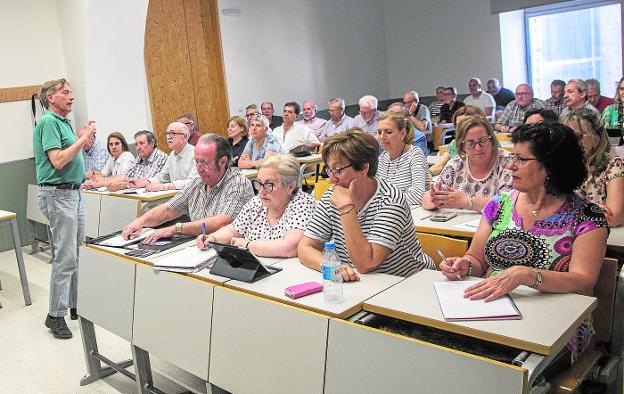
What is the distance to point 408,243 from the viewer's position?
240 centimetres

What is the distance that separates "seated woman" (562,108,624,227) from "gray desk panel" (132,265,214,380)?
6.09 feet

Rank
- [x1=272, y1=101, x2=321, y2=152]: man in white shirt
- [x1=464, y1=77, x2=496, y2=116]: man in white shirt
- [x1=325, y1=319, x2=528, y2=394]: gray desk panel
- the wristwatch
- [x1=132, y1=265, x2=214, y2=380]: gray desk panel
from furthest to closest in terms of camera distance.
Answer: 1. [x1=464, y1=77, x2=496, y2=116]: man in white shirt
2. [x1=272, y1=101, x2=321, y2=152]: man in white shirt
3. [x1=132, y1=265, x2=214, y2=380]: gray desk panel
4. the wristwatch
5. [x1=325, y1=319, x2=528, y2=394]: gray desk panel

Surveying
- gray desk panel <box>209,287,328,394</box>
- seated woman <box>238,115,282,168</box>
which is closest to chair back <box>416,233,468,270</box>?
gray desk panel <box>209,287,328,394</box>

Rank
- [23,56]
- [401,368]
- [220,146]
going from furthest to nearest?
[23,56] < [220,146] < [401,368]

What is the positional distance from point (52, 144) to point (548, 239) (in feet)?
10.00

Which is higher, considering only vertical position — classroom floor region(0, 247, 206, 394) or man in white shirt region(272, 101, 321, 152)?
man in white shirt region(272, 101, 321, 152)

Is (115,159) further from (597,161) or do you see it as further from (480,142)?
(597,161)

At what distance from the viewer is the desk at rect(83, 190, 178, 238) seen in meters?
4.66

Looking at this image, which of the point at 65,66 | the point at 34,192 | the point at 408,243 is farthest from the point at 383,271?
the point at 65,66

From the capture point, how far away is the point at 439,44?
11.0 m

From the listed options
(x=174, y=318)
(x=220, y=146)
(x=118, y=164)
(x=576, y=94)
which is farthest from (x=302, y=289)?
(x=576, y=94)

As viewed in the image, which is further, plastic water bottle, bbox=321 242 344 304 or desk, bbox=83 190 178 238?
desk, bbox=83 190 178 238

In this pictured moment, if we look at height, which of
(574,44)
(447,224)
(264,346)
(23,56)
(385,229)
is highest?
(23,56)

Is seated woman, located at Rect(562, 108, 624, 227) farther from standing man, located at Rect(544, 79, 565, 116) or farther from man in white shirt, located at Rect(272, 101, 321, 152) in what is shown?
standing man, located at Rect(544, 79, 565, 116)
